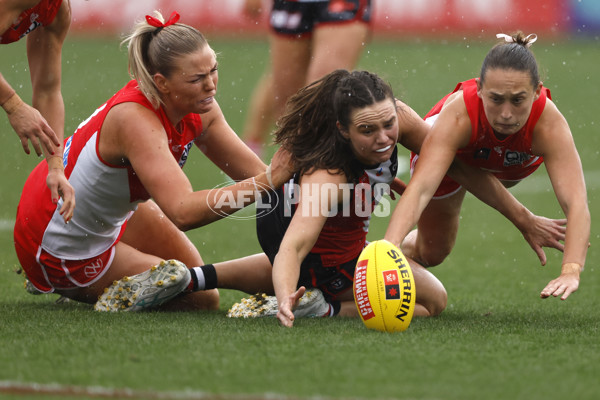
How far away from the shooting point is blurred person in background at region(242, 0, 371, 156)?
6086mm

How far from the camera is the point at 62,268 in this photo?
4.83 meters

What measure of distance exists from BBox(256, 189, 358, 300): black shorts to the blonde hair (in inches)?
32.2

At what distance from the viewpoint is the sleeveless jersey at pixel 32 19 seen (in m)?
4.53

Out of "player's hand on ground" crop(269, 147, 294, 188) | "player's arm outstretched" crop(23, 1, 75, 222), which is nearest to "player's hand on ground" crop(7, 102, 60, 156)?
"player's arm outstretched" crop(23, 1, 75, 222)

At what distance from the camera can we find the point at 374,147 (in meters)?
4.22

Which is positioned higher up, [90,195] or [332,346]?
[90,195]

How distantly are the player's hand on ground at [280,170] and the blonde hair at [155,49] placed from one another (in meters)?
0.62

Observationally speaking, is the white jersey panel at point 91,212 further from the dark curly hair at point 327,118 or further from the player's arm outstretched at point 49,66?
the dark curly hair at point 327,118

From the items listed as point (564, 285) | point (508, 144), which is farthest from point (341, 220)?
point (564, 285)

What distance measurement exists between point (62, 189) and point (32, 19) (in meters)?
0.94

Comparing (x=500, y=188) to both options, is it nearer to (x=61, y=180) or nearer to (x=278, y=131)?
(x=278, y=131)

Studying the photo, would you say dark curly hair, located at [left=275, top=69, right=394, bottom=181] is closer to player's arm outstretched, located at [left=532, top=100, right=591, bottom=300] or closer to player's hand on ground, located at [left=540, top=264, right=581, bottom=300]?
player's arm outstretched, located at [left=532, top=100, right=591, bottom=300]

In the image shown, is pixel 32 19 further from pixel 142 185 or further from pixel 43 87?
pixel 142 185

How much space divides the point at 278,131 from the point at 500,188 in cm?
117
